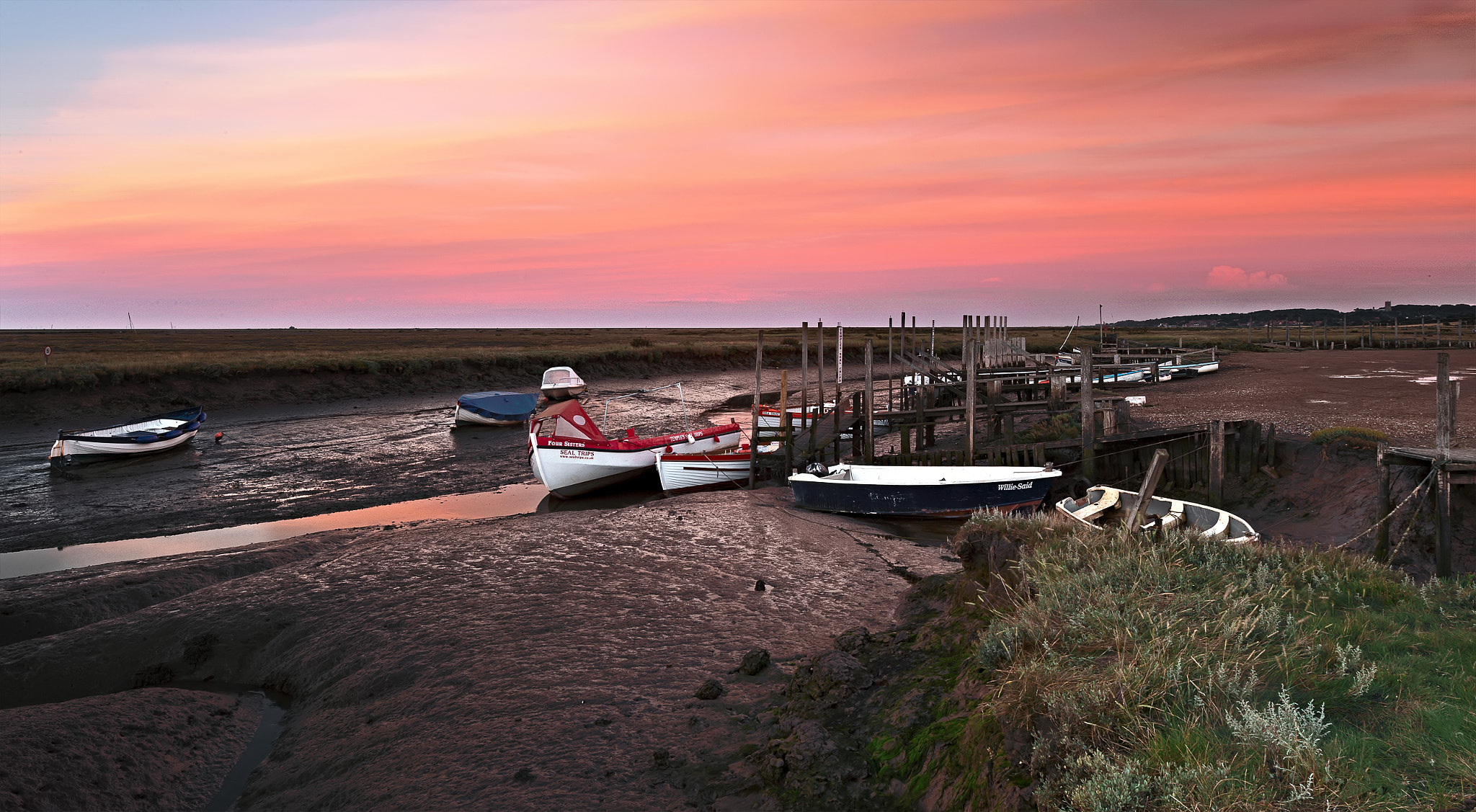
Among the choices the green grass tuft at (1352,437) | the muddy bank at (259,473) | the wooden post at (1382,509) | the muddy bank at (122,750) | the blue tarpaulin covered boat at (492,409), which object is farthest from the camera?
the blue tarpaulin covered boat at (492,409)

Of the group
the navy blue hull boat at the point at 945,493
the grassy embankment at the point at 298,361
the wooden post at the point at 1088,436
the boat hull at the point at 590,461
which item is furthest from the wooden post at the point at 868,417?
the grassy embankment at the point at 298,361

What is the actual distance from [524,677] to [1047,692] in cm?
565

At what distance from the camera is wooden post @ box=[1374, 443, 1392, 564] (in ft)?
40.5

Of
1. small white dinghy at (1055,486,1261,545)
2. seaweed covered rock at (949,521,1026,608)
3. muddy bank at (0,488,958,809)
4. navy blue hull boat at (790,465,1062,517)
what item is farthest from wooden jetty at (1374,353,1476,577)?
seaweed covered rock at (949,521,1026,608)

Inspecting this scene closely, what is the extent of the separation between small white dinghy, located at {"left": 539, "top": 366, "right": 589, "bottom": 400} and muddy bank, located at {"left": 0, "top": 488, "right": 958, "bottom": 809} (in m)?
10.4

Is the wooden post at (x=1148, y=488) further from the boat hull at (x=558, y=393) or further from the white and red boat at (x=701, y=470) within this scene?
the boat hull at (x=558, y=393)

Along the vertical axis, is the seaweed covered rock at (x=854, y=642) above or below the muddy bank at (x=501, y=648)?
above

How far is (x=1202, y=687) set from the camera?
4680mm

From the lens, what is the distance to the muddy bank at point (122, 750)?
685cm

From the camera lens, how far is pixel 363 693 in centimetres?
851

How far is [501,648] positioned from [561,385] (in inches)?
676

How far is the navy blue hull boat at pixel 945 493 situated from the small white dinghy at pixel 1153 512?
2.42m

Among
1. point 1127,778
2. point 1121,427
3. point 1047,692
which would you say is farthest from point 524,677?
point 1121,427

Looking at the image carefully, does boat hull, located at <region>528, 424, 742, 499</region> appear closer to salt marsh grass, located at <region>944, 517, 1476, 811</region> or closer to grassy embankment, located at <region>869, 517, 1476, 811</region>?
grassy embankment, located at <region>869, 517, 1476, 811</region>
